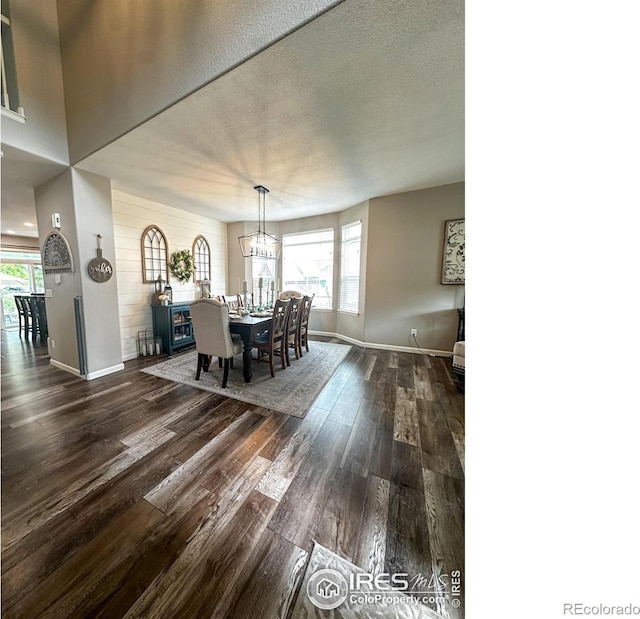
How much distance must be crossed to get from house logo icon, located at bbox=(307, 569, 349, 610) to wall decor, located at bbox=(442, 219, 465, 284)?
11.8ft

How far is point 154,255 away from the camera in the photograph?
3879 mm

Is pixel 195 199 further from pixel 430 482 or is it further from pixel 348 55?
pixel 430 482

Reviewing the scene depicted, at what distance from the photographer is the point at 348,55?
142 centimetres

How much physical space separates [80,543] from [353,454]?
59.2 inches

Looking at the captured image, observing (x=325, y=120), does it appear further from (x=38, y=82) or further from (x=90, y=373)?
(x=90, y=373)

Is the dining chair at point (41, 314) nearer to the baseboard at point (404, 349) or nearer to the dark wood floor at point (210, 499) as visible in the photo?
the dark wood floor at point (210, 499)

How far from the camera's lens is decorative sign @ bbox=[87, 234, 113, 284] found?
2.86 m

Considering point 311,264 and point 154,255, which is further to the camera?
point 311,264

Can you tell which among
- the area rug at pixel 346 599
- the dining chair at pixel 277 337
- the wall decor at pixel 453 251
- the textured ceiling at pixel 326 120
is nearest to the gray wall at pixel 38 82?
the textured ceiling at pixel 326 120

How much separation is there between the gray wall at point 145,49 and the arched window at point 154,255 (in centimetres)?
130

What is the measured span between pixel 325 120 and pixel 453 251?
264cm

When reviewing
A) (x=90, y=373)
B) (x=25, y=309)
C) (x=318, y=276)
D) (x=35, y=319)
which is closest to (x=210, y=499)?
(x=90, y=373)

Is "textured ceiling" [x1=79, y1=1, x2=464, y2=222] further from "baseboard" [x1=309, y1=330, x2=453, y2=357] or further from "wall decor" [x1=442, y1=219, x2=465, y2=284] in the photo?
"baseboard" [x1=309, y1=330, x2=453, y2=357]
